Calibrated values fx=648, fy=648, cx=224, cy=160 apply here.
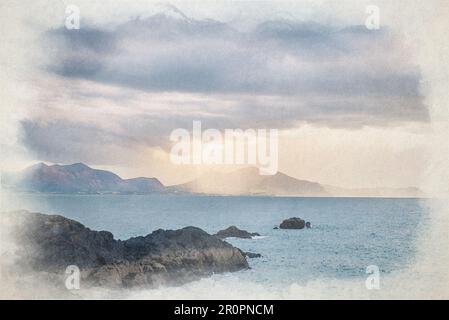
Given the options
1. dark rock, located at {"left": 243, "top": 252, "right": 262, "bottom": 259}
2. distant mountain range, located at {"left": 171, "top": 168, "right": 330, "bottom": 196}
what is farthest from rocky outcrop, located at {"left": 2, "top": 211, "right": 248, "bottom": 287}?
distant mountain range, located at {"left": 171, "top": 168, "right": 330, "bottom": 196}

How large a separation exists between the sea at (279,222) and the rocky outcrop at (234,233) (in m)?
0.04

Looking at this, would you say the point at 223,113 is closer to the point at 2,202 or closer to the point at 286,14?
the point at 286,14

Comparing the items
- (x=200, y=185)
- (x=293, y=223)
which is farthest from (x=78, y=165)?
(x=293, y=223)

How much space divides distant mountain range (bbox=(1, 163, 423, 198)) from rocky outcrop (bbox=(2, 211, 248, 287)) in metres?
0.40

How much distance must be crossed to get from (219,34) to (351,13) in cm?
156

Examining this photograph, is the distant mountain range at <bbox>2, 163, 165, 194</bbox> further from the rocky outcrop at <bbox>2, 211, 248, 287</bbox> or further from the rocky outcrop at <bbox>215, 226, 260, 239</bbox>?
the rocky outcrop at <bbox>215, 226, 260, 239</bbox>

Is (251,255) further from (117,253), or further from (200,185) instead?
(117,253)

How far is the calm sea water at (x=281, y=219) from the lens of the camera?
294 inches

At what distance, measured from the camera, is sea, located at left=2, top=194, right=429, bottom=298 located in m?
7.47

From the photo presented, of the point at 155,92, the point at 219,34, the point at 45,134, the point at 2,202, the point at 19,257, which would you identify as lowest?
the point at 19,257

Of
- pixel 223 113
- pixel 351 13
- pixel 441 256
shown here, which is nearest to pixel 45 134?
pixel 223 113

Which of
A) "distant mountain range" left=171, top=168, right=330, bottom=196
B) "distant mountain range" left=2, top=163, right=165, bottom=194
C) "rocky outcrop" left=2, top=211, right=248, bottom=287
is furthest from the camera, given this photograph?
"distant mountain range" left=171, top=168, right=330, bottom=196

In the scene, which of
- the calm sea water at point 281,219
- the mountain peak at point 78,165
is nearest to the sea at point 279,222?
the calm sea water at point 281,219

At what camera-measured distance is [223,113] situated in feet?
25.0
